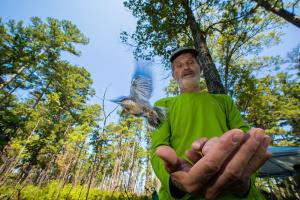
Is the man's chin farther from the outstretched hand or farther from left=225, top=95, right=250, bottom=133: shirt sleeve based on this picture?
the outstretched hand

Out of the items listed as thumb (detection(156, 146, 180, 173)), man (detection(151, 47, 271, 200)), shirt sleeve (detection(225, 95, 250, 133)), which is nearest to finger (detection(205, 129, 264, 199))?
man (detection(151, 47, 271, 200))

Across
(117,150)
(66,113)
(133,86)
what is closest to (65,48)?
(66,113)

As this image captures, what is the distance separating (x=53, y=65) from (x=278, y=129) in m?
24.2

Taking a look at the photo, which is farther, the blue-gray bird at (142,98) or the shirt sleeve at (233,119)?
the shirt sleeve at (233,119)

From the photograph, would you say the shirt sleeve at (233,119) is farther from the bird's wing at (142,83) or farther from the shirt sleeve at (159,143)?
the bird's wing at (142,83)

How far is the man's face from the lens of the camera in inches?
58.0

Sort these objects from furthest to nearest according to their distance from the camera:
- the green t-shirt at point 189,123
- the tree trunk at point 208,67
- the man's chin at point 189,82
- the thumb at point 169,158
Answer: the tree trunk at point 208,67, the man's chin at point 189,82, the green t-shirt at point 189,123, the thumb at point 169,158

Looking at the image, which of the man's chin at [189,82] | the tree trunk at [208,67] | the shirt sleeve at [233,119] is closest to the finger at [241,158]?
the shirt sleeve at [233,119]

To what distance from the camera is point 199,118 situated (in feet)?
3.78

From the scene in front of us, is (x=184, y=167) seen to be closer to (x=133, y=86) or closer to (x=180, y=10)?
(x=133, y=86)

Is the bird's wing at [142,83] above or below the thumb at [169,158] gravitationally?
above

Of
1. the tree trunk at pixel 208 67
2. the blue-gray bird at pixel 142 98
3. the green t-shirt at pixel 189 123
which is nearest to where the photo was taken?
the blue-gray bird at pixel 142 98

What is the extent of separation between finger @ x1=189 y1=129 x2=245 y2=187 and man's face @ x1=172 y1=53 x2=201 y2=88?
2.92 feet

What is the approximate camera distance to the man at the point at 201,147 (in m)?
0.63
